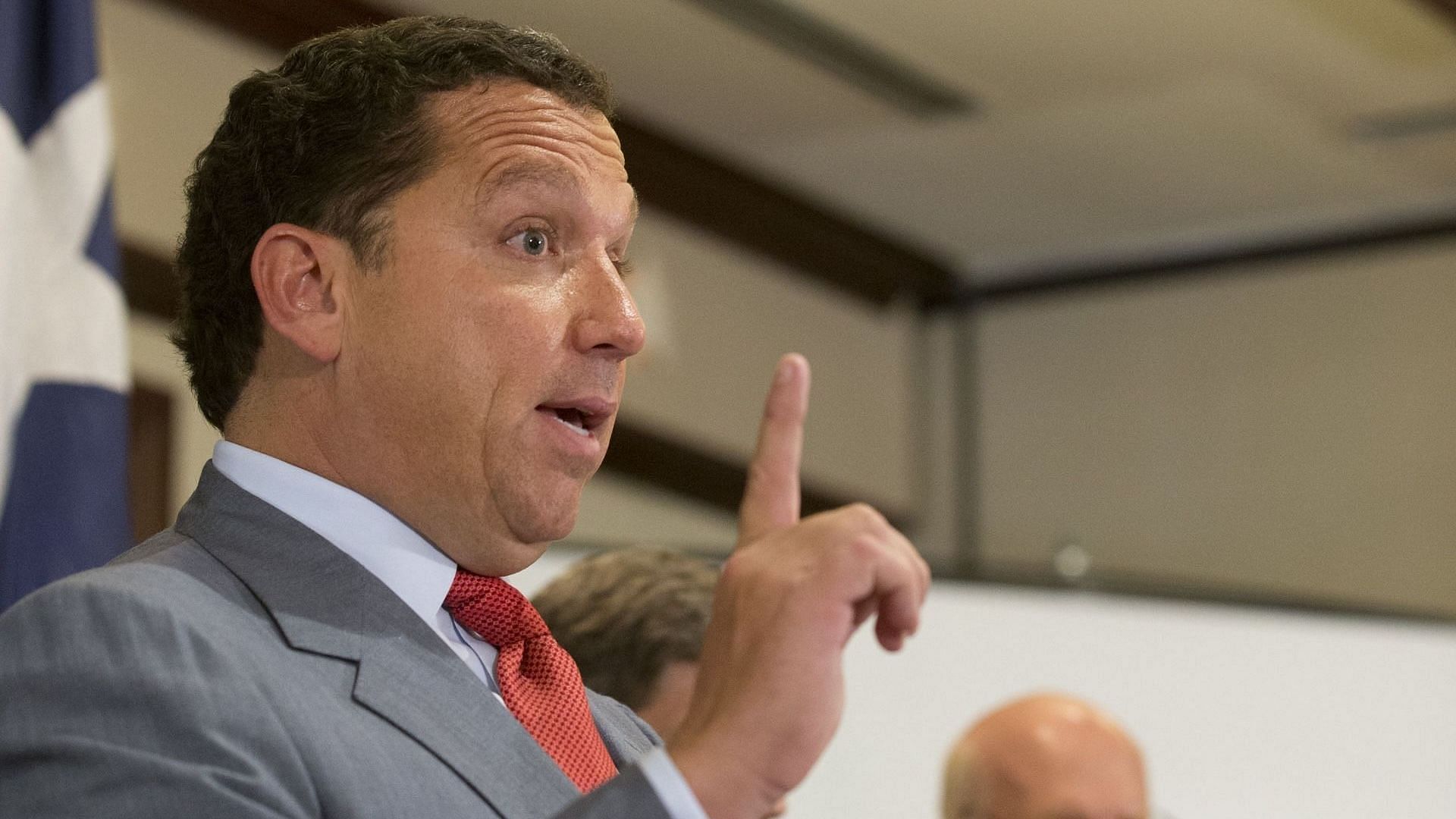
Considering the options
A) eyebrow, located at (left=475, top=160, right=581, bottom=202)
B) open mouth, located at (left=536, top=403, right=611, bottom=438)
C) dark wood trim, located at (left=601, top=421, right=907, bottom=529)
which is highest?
dark wood trim, located at (left=601, top=421, right=907, bottom=529)

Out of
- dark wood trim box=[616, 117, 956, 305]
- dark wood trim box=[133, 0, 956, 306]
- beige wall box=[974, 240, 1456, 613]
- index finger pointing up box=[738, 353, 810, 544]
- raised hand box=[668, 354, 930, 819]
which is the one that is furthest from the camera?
beige wall box=[974, 240, 1456, 613]

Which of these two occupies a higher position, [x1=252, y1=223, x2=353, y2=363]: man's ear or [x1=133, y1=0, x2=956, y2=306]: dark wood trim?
[x1=133, y1=0, x2=956, y2=306]: dark wood trim

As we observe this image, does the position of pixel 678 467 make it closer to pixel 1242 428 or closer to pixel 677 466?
pixel 677 466

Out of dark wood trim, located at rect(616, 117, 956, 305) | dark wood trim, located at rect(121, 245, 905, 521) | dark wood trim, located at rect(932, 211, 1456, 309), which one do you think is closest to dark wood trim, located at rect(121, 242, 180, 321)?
dark wood trim, located at rect(616, 117, 956, 305)

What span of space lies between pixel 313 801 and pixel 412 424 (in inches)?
12.5

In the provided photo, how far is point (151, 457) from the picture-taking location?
4387 mm

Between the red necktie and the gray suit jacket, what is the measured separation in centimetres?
6

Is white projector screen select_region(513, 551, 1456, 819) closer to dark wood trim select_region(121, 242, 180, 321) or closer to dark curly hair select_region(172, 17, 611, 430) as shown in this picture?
dark wood trim select_region(121, 242, 180, 321)

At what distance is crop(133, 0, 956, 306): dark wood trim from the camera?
15.3 ft

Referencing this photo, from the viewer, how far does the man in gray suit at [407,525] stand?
964 mm

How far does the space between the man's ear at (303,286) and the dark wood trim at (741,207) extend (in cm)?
347

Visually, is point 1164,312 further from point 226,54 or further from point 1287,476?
point 226,54

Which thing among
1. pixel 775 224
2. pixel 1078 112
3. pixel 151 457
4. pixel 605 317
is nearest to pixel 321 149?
pixel 605 317

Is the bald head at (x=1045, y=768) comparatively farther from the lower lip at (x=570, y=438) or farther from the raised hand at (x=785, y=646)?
the raised hand at (x=785, y=646)
